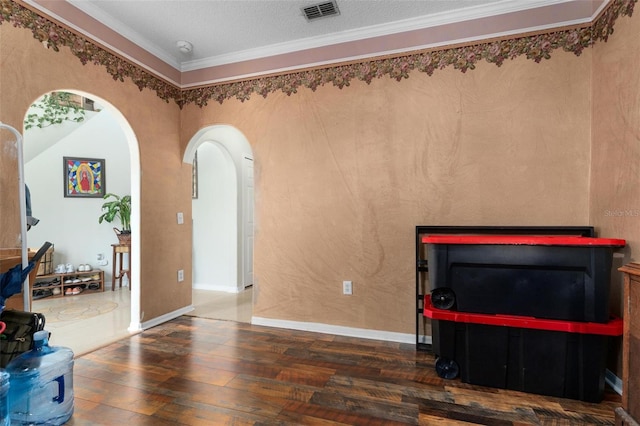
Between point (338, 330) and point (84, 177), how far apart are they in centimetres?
433

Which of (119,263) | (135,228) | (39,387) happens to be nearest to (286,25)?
(135,228)

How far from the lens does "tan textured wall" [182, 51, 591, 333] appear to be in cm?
230

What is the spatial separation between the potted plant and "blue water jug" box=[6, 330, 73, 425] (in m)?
2.88

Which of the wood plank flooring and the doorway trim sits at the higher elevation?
the doorway trim

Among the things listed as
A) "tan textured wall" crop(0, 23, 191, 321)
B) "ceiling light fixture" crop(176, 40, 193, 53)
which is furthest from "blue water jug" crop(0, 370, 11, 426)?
"ceiling light fixture" crop(176, 40, 193, 53)

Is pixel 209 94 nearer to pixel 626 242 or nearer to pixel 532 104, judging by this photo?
pixel 532 104

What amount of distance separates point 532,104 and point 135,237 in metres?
3.52

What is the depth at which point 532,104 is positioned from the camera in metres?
2.33

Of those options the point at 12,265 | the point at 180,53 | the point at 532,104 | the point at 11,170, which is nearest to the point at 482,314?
the point at 532,104

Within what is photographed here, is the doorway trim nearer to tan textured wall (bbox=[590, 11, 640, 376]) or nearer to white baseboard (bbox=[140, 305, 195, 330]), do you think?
white baseboard (bbox=[140, 305, 195, 330])

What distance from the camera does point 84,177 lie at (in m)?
4.53

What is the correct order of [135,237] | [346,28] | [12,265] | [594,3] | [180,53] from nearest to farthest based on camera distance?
[12,265]
[594,3]
[346,28]
[135,237]
[180,53]

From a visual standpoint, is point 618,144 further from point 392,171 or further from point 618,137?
point 392,171

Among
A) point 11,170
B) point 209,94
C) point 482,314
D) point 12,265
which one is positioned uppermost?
point 209,94
